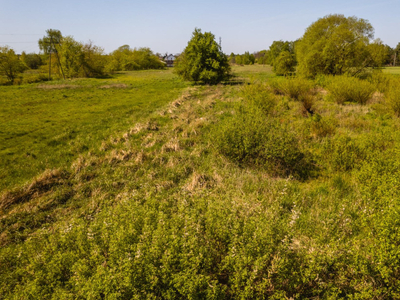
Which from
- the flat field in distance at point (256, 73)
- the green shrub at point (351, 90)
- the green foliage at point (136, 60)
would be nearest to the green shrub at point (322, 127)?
the green shrub at point (351, 90)

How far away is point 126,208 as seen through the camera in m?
5.37

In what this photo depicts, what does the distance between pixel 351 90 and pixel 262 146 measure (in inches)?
533

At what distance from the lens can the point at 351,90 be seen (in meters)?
16.8

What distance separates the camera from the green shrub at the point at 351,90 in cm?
1661

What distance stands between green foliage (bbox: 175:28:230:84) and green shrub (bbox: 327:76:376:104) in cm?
1679

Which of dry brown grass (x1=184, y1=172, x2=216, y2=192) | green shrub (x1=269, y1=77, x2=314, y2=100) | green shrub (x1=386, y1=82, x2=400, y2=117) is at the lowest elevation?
dry brown grass (x1=184, y1=172, x2=216, y2=192)

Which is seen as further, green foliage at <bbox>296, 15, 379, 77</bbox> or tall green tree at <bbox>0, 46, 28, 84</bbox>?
tall green tree at <bbox>0, 46, 28, 84</bbox>

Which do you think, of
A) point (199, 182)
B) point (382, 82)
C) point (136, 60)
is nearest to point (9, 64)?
point (136, 60)

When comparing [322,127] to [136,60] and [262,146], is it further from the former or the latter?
[136,60]

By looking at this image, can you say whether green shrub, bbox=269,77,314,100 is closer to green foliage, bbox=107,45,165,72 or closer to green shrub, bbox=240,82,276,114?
green shrub, bbox=240,82,276,114

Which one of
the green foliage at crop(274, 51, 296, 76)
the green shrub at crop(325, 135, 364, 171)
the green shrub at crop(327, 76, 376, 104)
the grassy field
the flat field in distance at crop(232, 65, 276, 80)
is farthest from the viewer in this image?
the green foliage at crop(274, 51, 296, 76)

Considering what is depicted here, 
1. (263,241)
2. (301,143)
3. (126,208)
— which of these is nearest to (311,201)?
(263,241)

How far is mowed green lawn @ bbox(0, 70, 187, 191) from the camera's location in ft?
32.0

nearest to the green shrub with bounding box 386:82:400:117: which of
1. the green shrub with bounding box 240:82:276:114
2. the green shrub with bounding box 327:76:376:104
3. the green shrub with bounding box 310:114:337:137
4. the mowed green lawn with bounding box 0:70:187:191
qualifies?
the green shrub with bounding box 327:76:376:104
